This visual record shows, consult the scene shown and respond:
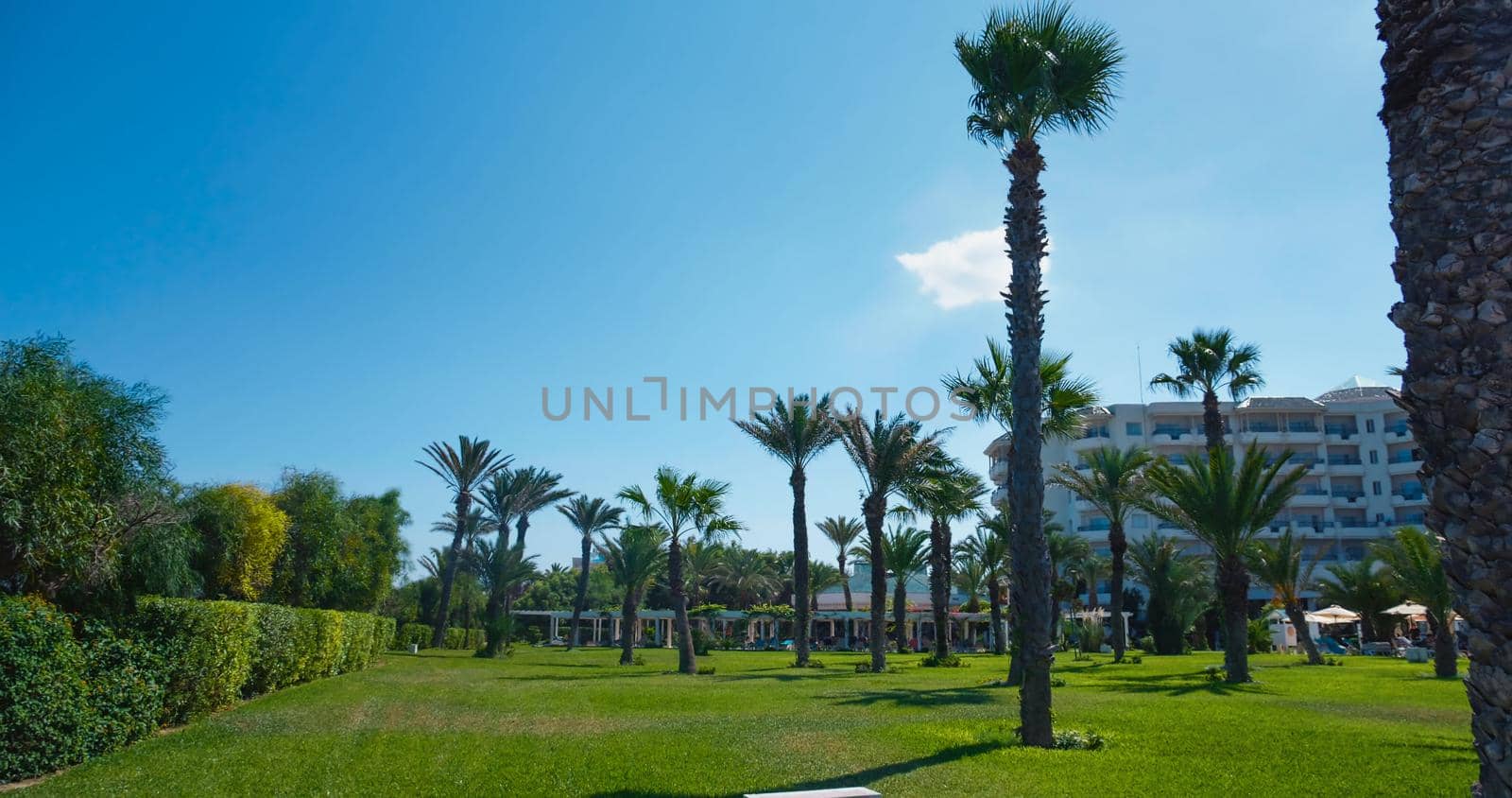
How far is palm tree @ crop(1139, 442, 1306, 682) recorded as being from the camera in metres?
21.7

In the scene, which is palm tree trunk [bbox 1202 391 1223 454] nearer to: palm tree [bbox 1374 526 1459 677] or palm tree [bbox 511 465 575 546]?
palm tree [bbox 1374 526 1459 677]

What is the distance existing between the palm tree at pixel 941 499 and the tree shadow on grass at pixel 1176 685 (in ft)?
28.7

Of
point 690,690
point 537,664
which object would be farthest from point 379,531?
point 690,690

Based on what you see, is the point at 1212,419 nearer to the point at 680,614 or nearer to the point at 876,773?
the point at 680,614

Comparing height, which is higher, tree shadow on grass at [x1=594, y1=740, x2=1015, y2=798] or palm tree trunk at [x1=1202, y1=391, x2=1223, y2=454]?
palm tree trunk at [x1=1202, y1=391, x2=1223, y2=454]

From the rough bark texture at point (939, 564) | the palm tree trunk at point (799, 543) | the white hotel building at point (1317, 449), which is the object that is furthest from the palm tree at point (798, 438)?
the white hotel building at point (1317, 449)

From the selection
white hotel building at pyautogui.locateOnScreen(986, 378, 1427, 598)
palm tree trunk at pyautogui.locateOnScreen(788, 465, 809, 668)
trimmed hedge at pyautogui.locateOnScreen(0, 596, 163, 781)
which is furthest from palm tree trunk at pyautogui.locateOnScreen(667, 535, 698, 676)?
white hotel building at pyautogui.locateOnScreen(986, 378, 1427, 598)

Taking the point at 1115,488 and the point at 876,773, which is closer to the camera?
the point at 876,773

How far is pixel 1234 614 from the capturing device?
22.1 meters

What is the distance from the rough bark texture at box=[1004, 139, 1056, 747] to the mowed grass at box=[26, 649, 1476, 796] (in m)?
0.82

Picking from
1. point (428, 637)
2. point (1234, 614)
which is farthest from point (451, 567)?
point (1234, 614)

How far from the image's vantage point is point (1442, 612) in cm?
2402

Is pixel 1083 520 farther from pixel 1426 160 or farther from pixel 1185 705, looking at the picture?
pixel 1426 160

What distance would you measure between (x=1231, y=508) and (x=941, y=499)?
33.1 feet
